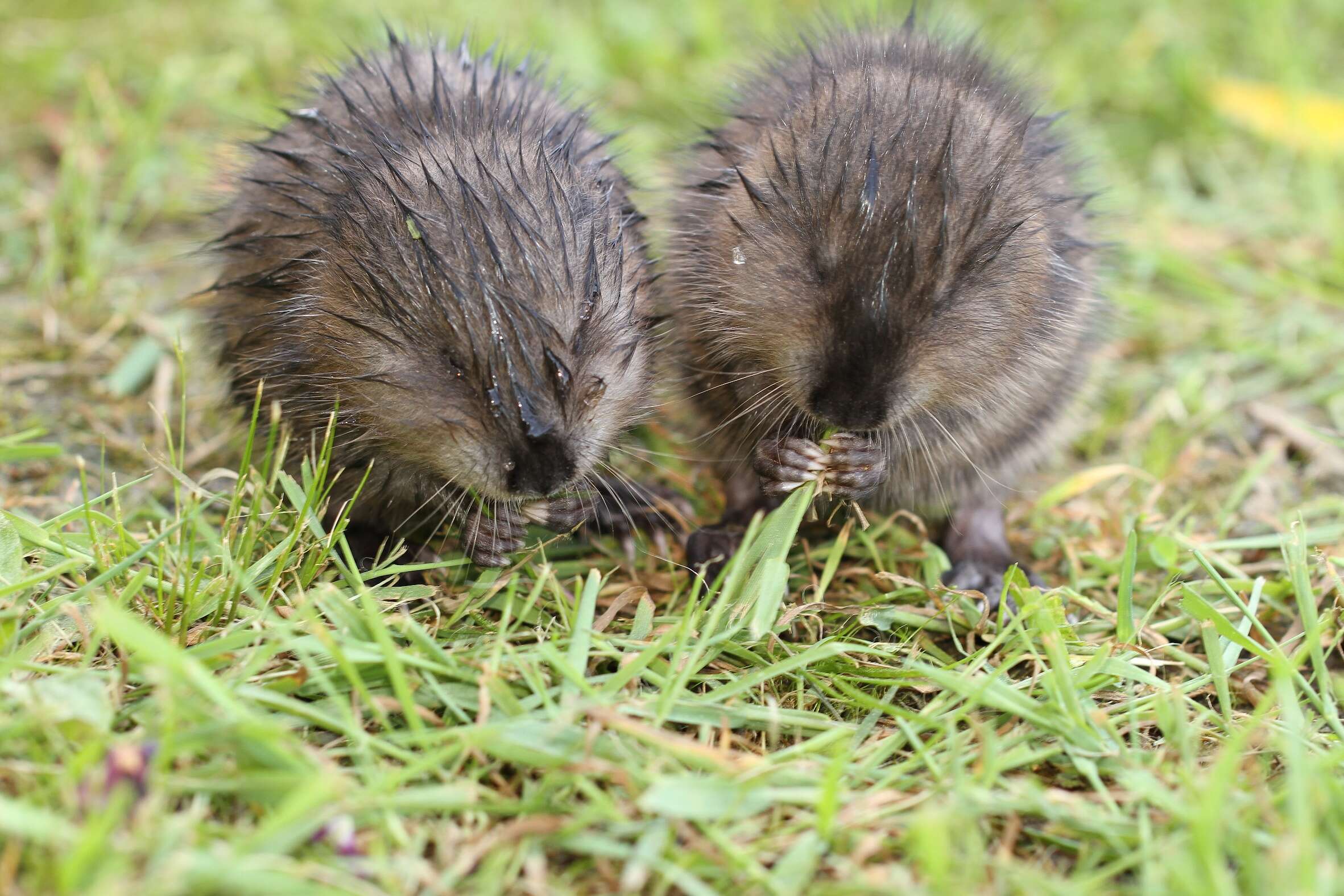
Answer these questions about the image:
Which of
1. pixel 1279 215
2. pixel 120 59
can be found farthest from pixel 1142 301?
pixel 120 59

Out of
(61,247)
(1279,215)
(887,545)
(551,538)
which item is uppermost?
(1279,215)

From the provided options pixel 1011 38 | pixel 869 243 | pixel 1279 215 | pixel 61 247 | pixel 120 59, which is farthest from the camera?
pixel 1011 38

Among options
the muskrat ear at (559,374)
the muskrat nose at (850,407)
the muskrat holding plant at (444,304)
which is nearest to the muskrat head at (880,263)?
the muskrat nose at (850,407)

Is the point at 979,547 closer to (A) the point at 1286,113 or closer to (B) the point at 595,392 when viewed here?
(B) the point at 595,392

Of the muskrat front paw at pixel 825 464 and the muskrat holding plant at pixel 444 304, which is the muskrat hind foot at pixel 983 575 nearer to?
the muskrat front paw at pixel 825 464

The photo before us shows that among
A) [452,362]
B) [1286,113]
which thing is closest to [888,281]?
[452,362]

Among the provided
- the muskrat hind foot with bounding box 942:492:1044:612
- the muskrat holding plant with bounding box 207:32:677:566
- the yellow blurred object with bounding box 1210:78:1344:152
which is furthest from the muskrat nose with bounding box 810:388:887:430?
the yellow blurred object with bounding box 1210:78:1344:152

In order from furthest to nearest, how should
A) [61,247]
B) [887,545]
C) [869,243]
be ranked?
[61,247] → [887,545] → [869,243]

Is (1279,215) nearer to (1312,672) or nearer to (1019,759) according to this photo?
(1312,672)
